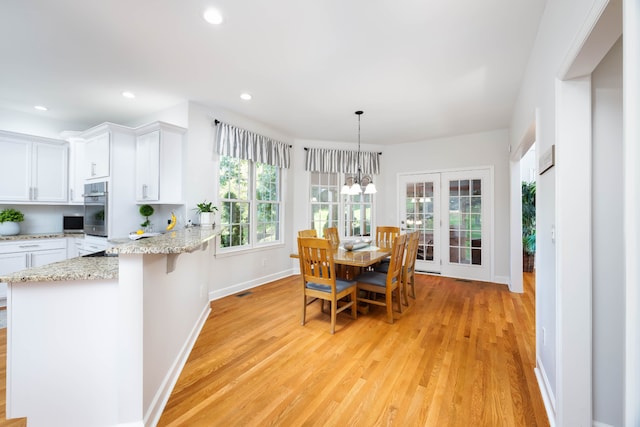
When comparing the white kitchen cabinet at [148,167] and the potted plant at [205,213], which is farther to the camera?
the white kitchen cabinet at [148,167]

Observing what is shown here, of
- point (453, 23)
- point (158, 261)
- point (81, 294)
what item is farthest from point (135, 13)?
point (453, 23)

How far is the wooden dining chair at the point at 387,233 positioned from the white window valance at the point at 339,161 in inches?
56.4

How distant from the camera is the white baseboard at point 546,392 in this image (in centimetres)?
165

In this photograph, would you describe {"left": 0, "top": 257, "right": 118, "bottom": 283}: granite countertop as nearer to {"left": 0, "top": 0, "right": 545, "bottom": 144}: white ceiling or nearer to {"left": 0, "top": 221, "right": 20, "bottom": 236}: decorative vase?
{"left": 0, "top": 0, "right": 545, "bottom": 144}: white ceiling

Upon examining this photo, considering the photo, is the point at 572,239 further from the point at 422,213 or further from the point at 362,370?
the point at 422,213

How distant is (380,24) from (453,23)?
0.58 meters

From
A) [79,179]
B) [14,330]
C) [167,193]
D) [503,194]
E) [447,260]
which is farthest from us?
[447,260]

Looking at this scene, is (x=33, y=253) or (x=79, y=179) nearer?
(x=33, y=253)

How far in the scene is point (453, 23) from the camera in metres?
2.13

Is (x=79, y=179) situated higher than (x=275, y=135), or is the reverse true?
(x=275, y=135)

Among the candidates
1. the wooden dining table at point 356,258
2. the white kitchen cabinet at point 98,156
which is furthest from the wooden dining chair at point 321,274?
the white kitchen cabinet at point 98,156

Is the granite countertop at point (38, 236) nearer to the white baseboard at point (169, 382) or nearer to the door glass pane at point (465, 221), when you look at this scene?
the white baseboard at point (169, 382)

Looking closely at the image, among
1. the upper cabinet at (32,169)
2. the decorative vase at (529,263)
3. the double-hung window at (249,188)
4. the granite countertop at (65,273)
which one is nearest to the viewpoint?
the granite countertop at (65,273)

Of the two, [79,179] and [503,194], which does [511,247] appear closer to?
[503,194]
